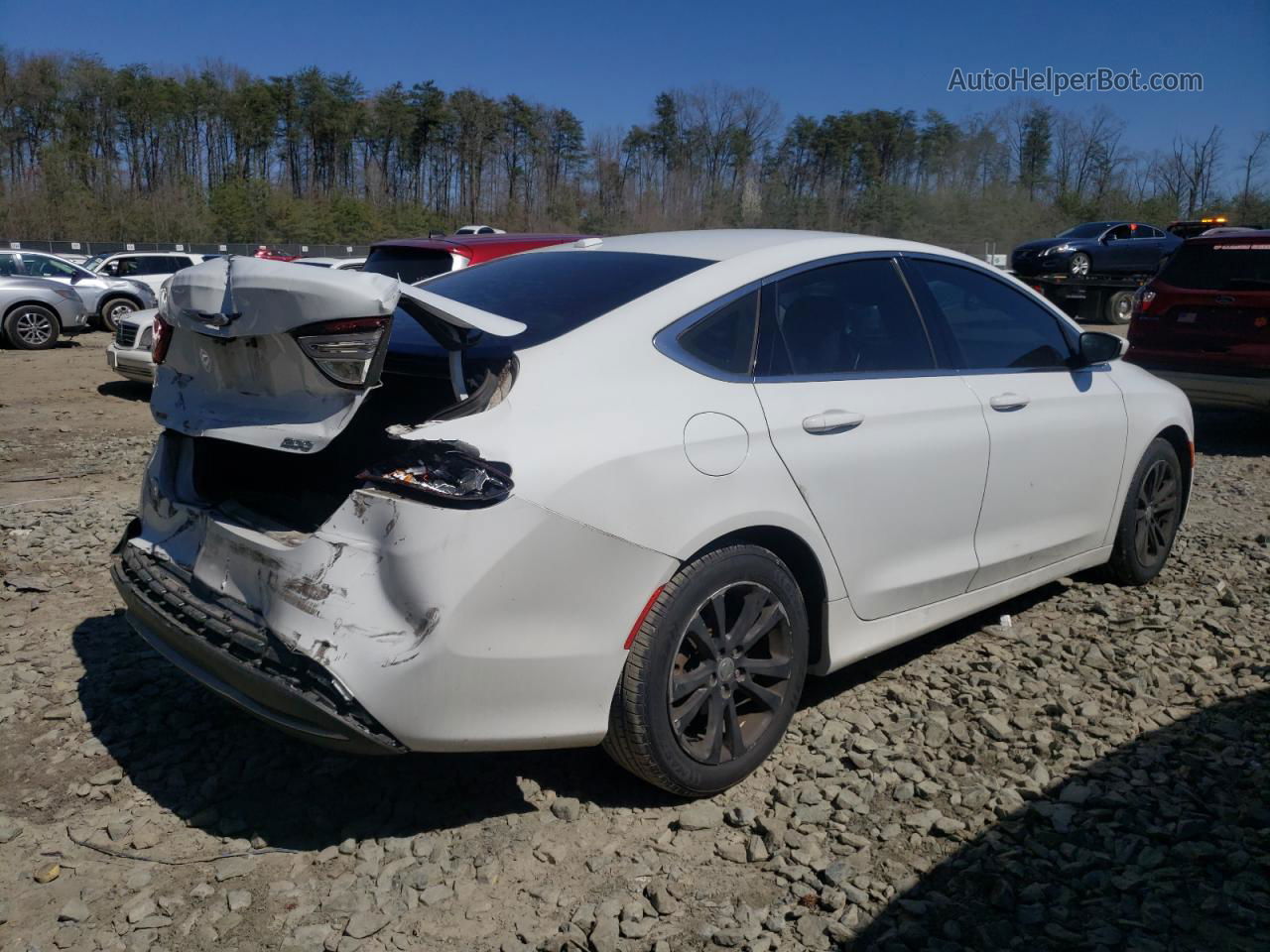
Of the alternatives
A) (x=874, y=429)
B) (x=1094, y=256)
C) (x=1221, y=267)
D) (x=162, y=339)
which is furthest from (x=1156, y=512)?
(x=1094, y=256)

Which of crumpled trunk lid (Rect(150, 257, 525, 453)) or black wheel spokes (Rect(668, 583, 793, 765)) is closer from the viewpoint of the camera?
crumpled trunk lid (Rect(150, 257, 525, 453))

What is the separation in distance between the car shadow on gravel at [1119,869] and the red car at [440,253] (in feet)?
20.5

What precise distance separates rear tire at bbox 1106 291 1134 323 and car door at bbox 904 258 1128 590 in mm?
17708

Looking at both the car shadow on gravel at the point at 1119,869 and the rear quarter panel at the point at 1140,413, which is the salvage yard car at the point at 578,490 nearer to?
the car shadow on gravel at the point at 1119,869

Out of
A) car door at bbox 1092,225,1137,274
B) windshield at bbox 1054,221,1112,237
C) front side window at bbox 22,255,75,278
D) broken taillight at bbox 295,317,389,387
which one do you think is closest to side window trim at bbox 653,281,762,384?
broken taillight at bbox 295,317,389,387

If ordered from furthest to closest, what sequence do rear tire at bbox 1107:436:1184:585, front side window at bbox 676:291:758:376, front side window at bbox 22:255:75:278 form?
front side window at bbox 22:255:75:278 < rear tire at bbox 1107:436:1184:585 < front side window at bbox 676:291:758:376

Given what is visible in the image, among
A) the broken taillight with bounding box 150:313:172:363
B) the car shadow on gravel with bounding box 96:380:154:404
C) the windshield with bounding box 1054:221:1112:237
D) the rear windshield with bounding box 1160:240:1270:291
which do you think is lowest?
the car shadow on gravel with bounding box 96:380:154:404

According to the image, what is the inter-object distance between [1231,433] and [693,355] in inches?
338

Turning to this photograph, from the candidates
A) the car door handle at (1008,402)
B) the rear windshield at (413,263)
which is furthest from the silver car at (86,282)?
the car door handle at (1008,402)

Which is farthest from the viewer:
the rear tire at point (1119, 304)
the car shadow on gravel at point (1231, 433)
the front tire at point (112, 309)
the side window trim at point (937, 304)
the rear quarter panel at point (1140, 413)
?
the rear tire at point (1119, 304)

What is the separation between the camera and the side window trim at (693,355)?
305 cm

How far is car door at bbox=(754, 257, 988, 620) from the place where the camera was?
3.26m

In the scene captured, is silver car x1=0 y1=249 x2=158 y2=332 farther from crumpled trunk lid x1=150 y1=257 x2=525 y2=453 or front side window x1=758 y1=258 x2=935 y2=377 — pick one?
front side window x1=758 y1=258 x2=935 y2=377

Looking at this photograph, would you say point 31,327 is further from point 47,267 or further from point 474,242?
point 474,242
